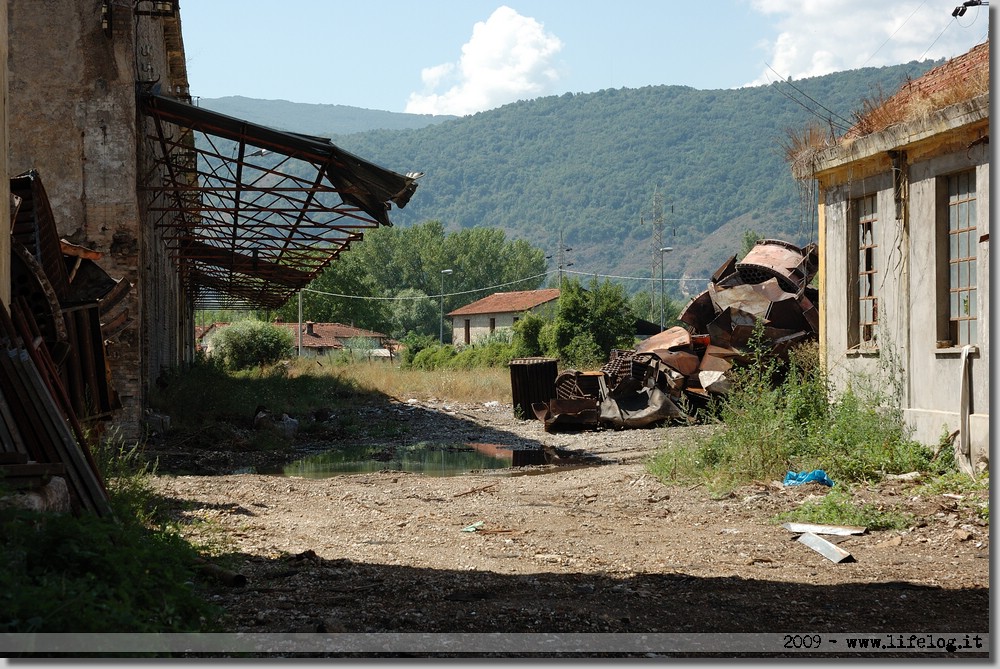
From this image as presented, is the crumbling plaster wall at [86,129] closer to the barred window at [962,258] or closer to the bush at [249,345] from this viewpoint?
the barred window at [962,258]

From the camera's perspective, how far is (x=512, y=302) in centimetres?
7100

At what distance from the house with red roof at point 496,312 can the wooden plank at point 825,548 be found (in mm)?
58690

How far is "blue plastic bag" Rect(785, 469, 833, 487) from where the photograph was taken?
9617mm

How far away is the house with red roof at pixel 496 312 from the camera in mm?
67625

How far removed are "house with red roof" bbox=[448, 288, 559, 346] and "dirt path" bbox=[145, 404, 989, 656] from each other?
55.8 meters

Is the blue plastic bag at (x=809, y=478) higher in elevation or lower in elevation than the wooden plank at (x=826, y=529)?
higher

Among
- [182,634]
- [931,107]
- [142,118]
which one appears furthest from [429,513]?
[142,118]

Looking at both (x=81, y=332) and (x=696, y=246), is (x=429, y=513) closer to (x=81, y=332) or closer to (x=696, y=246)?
(x=81, y=332)

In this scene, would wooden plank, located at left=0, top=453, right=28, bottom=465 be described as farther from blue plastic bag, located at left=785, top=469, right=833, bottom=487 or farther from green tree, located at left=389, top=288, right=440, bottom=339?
green tree, located at left=389, top=288, right=440, bottom=339

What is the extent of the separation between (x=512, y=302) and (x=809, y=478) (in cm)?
6146

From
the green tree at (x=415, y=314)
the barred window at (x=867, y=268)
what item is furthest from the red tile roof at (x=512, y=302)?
the barred window at (x=867, y=268)

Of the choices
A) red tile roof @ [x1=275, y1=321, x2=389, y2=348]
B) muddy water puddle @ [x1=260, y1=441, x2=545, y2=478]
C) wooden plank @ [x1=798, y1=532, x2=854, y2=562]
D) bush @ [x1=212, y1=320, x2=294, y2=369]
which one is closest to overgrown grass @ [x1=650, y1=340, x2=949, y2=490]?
wooden plank @ [x1=798, y1=532, x2=854, y2=562]

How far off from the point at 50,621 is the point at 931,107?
31.9 ft

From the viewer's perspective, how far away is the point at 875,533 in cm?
777
